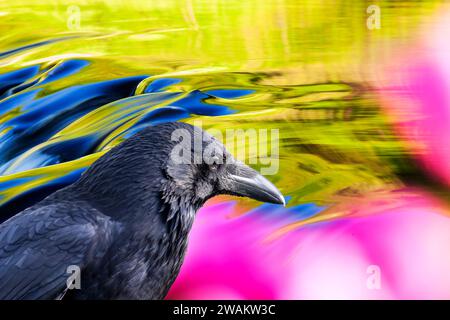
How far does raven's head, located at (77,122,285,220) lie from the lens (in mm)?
2473

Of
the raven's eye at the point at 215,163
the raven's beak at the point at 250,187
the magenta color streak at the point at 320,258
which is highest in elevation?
the raven's eye at the point at 215,163

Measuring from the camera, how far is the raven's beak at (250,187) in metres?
2.68

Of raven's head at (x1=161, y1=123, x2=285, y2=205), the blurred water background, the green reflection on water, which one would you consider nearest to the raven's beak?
raven's head at (x1=161, y1=123, x2=285, y2=205)

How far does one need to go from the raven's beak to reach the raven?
0.17ft

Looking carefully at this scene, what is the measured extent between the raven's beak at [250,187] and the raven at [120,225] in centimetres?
5

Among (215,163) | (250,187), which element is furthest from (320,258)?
→ (215,163)

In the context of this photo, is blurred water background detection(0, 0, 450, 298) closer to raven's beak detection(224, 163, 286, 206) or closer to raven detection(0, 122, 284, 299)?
raven's beak detection(224, 163, 286, 206)

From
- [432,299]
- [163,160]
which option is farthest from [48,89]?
[432,299]

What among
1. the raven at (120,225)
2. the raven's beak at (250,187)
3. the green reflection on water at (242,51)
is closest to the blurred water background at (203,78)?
the green reflection on water at (242,51)

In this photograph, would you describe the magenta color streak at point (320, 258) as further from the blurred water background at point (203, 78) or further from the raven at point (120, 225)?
the blurred water background at point (203, 78)

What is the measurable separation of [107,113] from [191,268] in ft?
4.79

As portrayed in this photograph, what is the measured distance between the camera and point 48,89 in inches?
161

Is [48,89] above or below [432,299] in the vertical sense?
above
